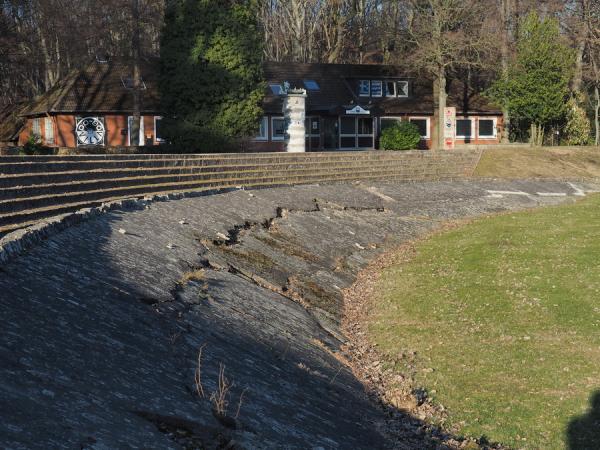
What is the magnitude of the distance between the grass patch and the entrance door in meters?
14.8

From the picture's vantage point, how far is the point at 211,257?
1605 centimetres

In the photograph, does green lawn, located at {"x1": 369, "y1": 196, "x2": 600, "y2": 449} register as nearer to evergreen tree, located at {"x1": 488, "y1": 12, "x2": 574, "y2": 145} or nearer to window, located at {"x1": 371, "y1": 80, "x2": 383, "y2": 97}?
evergreen tree, located at {"x1": 488, "y1": 12, "x2": 574, "y2": 145}

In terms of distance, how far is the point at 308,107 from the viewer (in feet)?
196

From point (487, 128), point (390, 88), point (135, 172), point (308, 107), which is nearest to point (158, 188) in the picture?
point (135, 172)

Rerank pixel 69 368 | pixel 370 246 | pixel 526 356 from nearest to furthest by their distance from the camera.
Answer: pixel 69 368 < pixel 526 356 < pixel 370 246

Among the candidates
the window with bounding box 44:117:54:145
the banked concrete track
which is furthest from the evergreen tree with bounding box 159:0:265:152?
the banked concrete track

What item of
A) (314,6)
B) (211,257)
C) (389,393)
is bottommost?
(389,393)

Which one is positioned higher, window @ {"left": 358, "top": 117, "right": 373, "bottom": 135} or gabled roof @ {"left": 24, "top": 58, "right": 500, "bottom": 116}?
gabled roof @ {"left": 24, "top": 58, "right": 500, "bottom": 116}

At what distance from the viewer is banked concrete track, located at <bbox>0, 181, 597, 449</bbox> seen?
6.55 meters

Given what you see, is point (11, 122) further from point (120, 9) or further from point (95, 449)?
point (95, 449)

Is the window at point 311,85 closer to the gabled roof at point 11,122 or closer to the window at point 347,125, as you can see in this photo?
the window at point 347,125

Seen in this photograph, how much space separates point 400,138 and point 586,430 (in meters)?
44.7

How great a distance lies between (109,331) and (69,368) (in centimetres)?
156

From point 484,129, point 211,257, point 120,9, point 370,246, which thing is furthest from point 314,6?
point 211,257
